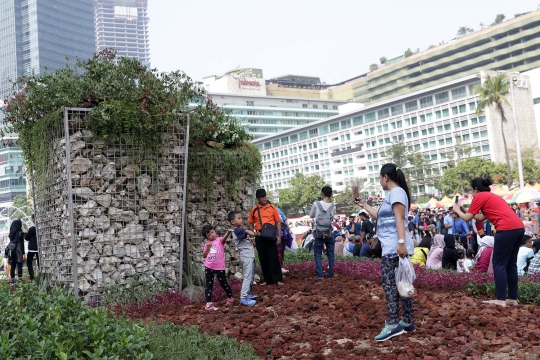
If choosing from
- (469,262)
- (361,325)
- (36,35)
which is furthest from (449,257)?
(36,35)

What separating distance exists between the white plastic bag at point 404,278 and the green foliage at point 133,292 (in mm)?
4930

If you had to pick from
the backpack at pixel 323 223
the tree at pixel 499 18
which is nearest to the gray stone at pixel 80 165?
the backpack at pixel 323 223

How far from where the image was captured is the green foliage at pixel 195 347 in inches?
224

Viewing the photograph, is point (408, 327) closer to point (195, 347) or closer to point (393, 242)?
A: point (393, 242)

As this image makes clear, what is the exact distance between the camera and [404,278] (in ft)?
19.9

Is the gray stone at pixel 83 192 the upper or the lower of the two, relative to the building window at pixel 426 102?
lower

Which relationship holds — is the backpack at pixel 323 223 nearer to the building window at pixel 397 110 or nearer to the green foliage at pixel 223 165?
the green foliage at pixel 223 165

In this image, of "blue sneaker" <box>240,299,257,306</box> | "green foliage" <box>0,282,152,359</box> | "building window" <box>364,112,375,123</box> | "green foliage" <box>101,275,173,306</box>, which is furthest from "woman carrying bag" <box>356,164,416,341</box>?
"building window" <box>364,112,375,123</box>

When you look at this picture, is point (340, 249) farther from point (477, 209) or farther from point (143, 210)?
point (477, 209)

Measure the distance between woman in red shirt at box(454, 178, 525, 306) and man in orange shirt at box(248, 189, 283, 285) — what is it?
145 inches

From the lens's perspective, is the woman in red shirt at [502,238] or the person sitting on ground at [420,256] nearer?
the woman in red shirt at [502,238]

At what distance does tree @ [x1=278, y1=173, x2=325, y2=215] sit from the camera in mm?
86562

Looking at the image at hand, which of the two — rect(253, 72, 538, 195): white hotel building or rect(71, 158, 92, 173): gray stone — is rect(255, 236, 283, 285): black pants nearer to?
rect(71, 158, 92, 173): gray stone

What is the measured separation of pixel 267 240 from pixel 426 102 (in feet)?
274
